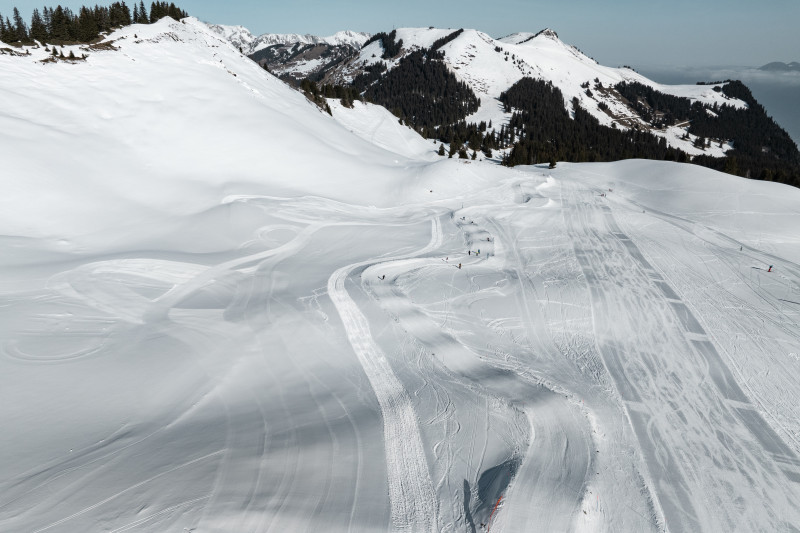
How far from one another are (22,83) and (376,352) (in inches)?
1292

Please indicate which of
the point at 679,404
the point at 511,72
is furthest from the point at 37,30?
the point at 511,72

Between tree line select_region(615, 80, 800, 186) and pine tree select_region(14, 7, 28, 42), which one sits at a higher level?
tree line select_region(615, 80, 800, 186)

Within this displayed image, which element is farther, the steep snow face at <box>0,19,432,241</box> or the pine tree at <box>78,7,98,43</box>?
the pine tree at <box>78,7,98,43</box>

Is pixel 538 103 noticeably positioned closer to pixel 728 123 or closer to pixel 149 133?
pixel 728 123

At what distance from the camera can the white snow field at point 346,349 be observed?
295 inches

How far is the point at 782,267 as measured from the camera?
Answer: 838 inches

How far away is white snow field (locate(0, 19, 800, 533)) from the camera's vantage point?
7.48m

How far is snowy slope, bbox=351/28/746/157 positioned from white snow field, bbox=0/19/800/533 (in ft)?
383

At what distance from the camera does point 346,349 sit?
12.4m

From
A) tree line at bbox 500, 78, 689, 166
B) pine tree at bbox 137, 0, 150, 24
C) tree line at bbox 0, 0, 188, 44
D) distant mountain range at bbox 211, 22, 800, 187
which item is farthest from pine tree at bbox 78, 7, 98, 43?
distant mountain range at bbox 211, 22, 800, 187

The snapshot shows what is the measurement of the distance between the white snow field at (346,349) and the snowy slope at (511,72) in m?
117

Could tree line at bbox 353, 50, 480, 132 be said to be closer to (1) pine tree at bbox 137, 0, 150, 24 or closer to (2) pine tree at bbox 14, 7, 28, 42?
(1) pine tree at bbox 137, 0, 150, 24

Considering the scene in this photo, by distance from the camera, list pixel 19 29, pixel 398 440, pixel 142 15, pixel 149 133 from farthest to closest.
Result: pixel 142 15 < pixel 19 29 < pixel 149 133 < pixel 398 440

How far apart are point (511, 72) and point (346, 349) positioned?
581 feet
